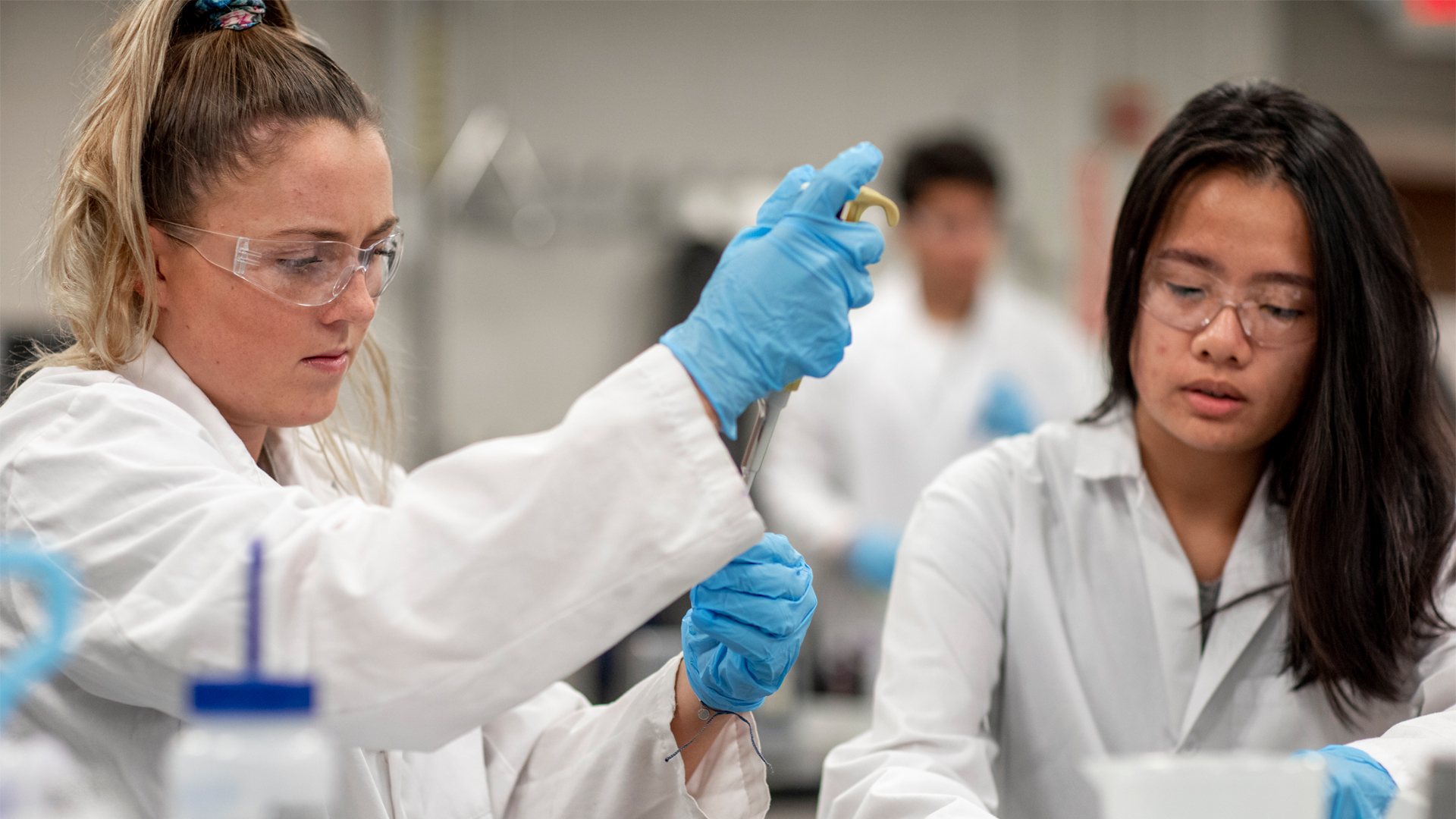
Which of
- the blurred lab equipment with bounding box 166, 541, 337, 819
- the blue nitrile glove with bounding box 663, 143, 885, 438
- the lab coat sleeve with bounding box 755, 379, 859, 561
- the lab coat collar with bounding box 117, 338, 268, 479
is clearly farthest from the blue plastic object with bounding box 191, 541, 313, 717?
the lab coat sleeve with bounding box 755, 379, 859, 561

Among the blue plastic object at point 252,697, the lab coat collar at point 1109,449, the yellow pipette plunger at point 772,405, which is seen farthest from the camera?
the lab coat collar at point 1109,449

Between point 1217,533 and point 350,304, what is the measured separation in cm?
101

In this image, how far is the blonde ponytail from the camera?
108cm

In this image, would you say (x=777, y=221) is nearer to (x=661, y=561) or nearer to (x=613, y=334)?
(x=661, y=561)

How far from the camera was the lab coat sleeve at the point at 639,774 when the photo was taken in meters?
1.18

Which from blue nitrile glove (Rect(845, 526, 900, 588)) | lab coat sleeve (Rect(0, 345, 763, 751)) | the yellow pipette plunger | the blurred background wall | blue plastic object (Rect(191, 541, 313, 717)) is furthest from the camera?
the blurred background wall

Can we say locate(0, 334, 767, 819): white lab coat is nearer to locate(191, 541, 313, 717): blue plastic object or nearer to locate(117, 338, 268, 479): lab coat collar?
locate(117, 338, 268, 479): lab coat collar

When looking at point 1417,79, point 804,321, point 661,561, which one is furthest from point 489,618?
point 1417,79

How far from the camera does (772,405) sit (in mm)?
986

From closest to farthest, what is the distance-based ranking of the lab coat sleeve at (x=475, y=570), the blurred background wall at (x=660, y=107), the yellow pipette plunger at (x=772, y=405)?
1. the lab coat sleeve at (x=475, y=570)
2. the yellow pipette plunger at (x=772, y=405)
3. the blurred background wall at (x=660, y=107)

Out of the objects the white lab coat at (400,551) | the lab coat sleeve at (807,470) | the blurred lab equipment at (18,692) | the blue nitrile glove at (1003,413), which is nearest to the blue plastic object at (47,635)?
the blurred lab equipment at (18,692)

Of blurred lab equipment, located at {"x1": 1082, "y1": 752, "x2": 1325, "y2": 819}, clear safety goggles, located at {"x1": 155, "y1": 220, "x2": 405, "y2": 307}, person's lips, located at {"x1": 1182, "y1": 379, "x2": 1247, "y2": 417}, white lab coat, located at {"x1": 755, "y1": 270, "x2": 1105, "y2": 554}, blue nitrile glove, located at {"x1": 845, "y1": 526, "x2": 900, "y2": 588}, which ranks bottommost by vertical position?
blue nitrile glove, located at {"x1": 845, "y1": 526, "x2": 900, "y2": 588}

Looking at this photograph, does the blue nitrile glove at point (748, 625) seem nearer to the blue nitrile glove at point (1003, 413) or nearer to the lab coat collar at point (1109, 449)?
the lab coat collar at point (1109, 449)

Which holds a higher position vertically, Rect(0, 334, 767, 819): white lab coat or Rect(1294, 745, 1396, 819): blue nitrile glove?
Rect(0, 334, 767, 819): white lab coat
